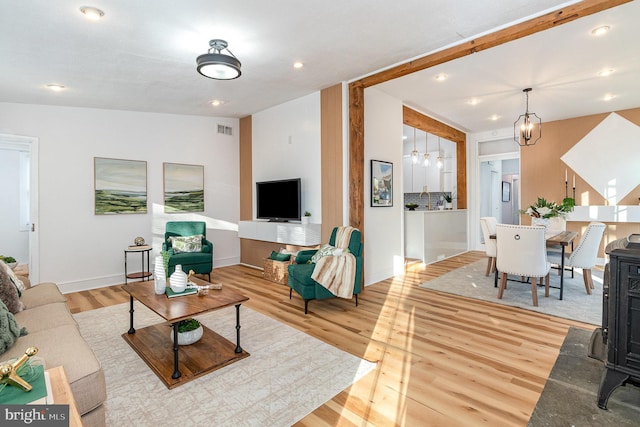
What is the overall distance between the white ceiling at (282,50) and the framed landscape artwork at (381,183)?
118cm

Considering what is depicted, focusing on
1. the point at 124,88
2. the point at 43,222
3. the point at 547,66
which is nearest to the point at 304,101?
the point at 124,88

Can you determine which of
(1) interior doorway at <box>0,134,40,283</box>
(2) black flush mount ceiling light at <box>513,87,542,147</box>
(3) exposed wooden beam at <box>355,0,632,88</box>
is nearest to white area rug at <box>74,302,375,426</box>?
(3) exposed wooden beam at <box>355,0,632,88</box>

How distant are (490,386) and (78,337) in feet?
8.77

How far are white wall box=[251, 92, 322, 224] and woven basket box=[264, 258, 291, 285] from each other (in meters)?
0.83

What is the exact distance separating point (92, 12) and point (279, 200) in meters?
3.35

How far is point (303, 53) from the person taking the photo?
3385mm

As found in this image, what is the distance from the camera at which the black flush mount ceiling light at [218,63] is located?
2.83 metres

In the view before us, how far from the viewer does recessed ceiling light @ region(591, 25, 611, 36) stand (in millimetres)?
3047

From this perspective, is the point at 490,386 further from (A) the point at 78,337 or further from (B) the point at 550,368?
(A) the point at 78,337

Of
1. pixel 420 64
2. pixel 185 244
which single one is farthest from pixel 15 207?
pixel 420 64

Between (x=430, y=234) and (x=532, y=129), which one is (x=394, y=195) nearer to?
(x=430, y=234)

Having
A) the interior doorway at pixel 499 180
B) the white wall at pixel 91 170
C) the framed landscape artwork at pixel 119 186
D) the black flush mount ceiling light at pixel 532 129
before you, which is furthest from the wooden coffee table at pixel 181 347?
the interior doorway at pixel 499 180

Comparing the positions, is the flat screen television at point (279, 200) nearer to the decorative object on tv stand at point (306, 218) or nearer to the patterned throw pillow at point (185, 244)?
the decorative object on tv stand at point (306, 218)

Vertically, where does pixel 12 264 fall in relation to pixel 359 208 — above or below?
below
